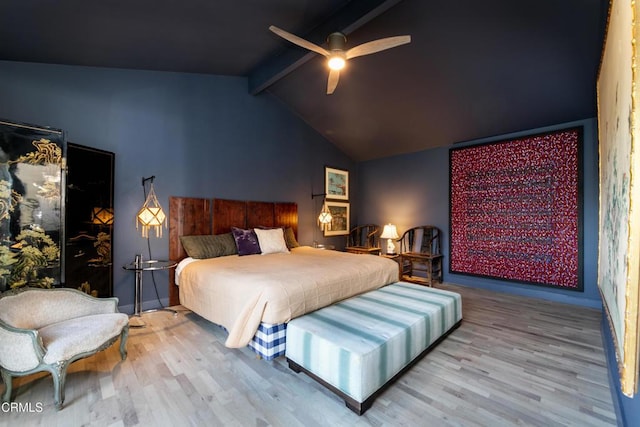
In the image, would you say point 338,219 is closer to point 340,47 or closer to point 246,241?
point 246,241

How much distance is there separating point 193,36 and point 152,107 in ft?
3.94

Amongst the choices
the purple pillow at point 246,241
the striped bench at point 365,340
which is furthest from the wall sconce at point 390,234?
the purple pillow at point 246,241

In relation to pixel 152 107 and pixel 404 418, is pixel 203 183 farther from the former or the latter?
pixel 404 418

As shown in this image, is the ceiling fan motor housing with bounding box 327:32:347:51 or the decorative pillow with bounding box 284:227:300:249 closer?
the ceiling fan motor housing with bounding box 327:32:347:51

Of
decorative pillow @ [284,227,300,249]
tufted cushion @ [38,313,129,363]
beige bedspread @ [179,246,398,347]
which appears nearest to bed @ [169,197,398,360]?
beige bedspread @ [179,246,398,347]

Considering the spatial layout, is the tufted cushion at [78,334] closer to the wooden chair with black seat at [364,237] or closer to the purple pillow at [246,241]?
the purple pillow at [246,241]

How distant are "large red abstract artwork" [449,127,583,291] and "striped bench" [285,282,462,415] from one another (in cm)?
230

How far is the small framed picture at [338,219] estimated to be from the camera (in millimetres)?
6105

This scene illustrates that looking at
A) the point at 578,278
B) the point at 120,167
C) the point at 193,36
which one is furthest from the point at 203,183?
the point at 578,278

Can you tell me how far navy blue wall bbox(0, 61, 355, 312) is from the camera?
300 cm

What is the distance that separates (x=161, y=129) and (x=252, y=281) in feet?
A: 8.83

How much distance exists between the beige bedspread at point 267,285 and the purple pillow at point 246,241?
340 millimetres

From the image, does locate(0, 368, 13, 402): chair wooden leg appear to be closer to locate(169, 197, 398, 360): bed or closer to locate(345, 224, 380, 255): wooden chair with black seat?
locate(169, 197, 398, 360): bed

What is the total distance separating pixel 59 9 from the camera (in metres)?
2.23
